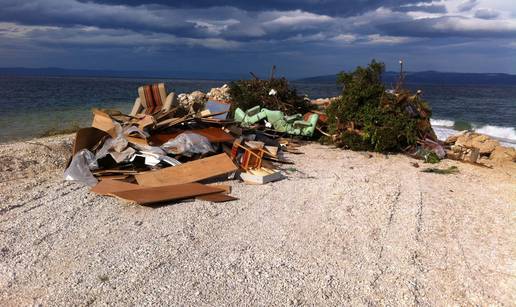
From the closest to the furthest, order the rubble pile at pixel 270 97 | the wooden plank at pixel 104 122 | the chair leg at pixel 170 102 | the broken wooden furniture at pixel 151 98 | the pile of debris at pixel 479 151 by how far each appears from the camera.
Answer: the wooden plank at pixel 104 122 → the chair leg at pixel 170 102 → the pile of debris at pixel 479 151 → the broken wooden furniture at pixel 151 98 → the rubble pile at pixel 270 97

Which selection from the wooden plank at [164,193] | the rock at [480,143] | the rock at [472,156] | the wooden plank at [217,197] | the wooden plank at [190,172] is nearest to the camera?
the wooden plank at [164,193]

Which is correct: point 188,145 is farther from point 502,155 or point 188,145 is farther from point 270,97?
point 502,155

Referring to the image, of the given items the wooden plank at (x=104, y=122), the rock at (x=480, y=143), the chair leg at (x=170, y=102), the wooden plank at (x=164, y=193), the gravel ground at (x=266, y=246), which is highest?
the chair leg at (x=170, y=102)

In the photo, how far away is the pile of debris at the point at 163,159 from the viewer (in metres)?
6.93

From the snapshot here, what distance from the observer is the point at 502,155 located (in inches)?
441

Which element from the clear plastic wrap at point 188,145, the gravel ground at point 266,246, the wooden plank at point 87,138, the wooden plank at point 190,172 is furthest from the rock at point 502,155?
the wooden plank at point 87,138

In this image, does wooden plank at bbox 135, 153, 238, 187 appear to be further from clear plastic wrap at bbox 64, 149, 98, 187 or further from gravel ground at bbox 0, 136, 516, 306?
clear plastic wrap at bbox 64, 149, 98, 187

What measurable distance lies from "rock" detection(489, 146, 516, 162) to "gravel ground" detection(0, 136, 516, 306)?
3.40 m

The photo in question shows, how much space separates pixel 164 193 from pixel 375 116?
663 cm

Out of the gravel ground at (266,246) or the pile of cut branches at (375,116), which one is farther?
the pile of cut branches at (375,116)

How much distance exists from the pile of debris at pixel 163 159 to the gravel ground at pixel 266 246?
11.0 inches

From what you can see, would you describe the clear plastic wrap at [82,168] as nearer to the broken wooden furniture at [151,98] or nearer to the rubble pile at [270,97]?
the broken wooden furniture at [151,98]

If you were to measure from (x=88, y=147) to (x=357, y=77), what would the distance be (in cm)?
736

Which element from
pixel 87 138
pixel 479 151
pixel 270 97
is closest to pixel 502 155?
pixel 479 151
